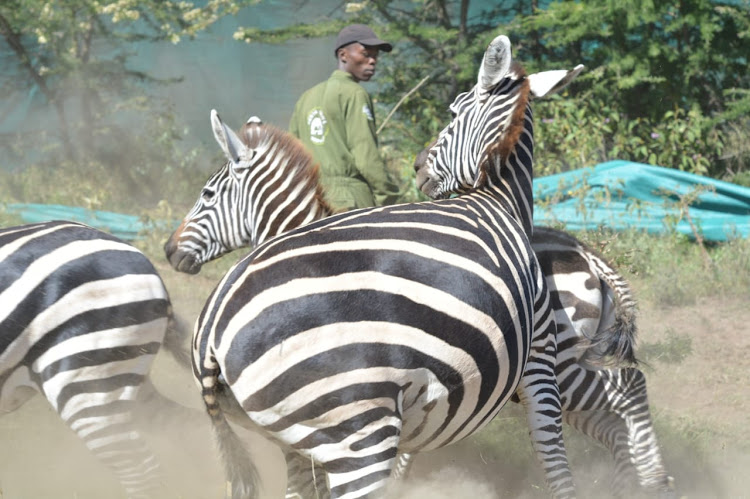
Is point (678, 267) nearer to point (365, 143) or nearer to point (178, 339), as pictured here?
point (365, 143)

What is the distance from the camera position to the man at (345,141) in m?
5.02

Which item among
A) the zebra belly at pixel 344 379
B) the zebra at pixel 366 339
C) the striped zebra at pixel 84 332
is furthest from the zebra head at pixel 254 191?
the zebra belly at pixel 344 379

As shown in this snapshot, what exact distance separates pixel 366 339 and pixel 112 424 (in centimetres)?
161

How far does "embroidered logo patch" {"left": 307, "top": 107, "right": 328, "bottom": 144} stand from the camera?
5102mm

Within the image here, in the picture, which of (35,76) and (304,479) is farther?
(35,76)

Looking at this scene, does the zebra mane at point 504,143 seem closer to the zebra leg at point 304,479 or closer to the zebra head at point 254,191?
the zebra head at point 254,191

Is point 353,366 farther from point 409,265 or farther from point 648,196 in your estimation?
point 648,196

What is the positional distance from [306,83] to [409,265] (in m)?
10.5

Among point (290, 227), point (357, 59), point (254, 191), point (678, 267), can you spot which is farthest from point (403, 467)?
point (678, 267)

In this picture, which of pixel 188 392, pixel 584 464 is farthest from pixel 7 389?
pixel 584 464

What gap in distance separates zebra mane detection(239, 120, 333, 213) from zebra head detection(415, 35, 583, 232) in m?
0.64

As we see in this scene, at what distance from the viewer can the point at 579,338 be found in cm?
397

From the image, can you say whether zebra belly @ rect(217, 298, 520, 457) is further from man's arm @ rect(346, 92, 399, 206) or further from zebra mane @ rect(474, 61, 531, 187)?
man's arm @ rect(346, 92, 399, 206)

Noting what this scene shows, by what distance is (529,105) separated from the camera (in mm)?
3816
